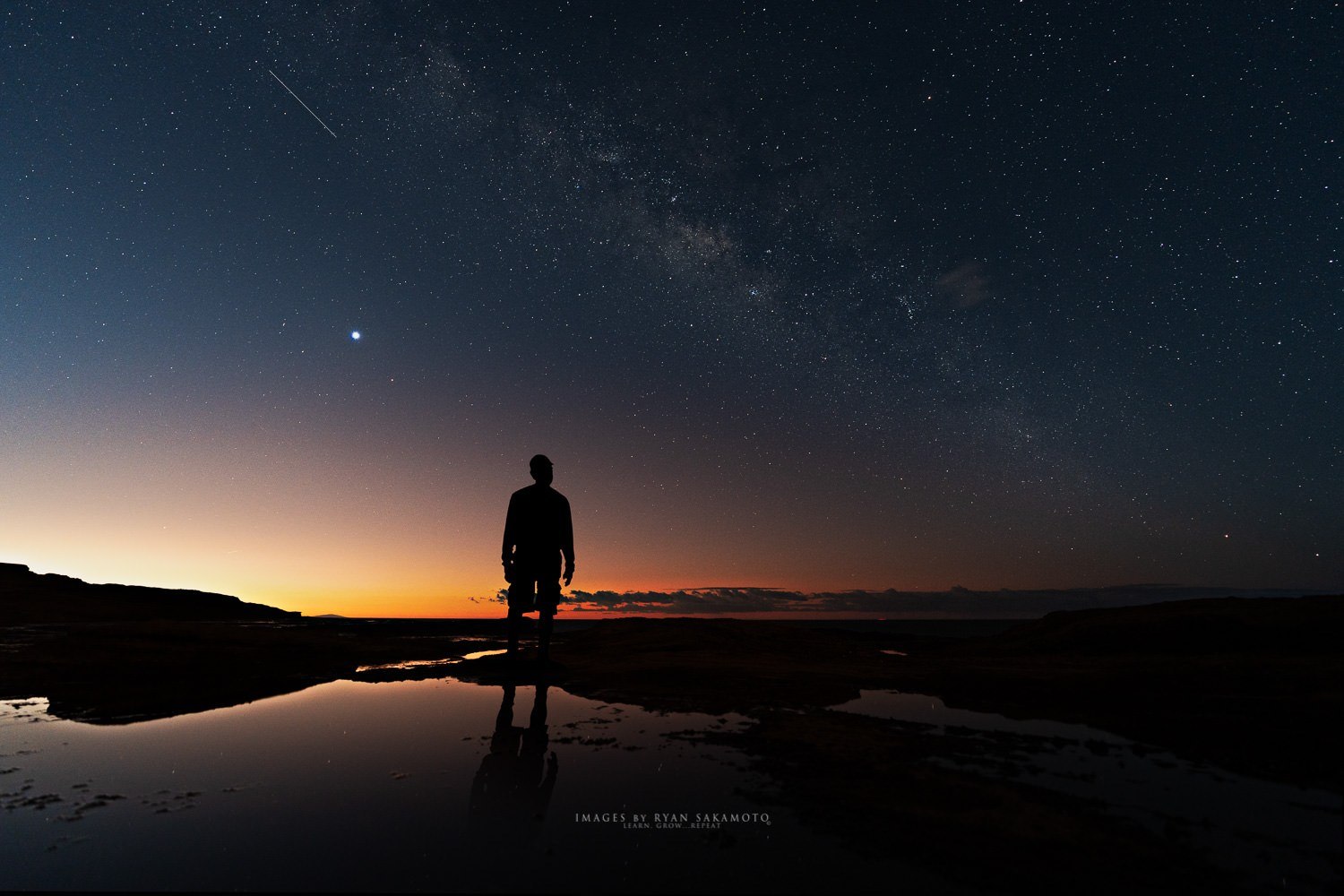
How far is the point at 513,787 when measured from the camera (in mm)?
4047

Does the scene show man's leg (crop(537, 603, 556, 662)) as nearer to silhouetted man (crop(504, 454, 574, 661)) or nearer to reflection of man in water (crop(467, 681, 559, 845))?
silhouetted man (crop(504, 454, 574, 661))

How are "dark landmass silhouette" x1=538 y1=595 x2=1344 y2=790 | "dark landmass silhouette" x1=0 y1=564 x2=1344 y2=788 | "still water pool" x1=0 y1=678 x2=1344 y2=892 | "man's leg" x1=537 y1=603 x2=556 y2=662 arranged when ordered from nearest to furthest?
"still water pool" x1=0 y1=678 x2=1344 y2=892 → "dark landmass silhouette" x1=538 y1=595 x2=1344 y2=790 → "dark landmass silhouette" x1=0 y1=564 x2=1344 y2=788 → "man's leg" x1=537 y1=603 x2=556 y2=662

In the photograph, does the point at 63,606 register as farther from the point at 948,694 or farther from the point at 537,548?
the point at 948,694

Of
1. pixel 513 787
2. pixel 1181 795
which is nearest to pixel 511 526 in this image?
pixel 513 787

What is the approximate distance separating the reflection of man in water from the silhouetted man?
4042 millimetres

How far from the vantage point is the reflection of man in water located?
10.9 feet

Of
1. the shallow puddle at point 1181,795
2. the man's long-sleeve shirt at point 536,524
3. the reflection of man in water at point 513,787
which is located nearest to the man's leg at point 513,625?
the man's long-sleeve shirt at point 536,524

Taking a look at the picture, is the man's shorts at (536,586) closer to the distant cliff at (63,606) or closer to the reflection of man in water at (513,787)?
the reflection of man in water at (513,787)

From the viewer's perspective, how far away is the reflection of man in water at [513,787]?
130 inches

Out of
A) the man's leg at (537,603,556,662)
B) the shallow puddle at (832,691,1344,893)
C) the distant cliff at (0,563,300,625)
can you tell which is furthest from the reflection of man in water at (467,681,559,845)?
the distant cliff at (0,563,300,625)

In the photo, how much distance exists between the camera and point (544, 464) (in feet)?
33.4

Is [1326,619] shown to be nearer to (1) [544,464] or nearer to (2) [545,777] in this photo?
(2) [545,777]

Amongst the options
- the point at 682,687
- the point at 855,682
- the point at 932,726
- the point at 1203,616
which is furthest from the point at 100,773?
the point at 1203,616

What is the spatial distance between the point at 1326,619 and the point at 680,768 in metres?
11.2
